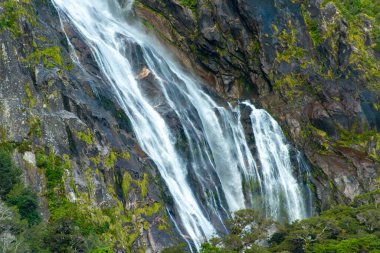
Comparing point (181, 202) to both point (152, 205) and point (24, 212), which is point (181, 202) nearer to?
point (152, 205)

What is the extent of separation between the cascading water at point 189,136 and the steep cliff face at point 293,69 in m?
3.09

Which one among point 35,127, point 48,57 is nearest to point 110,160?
point 35,127

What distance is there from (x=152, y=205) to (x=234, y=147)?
50.1 ft

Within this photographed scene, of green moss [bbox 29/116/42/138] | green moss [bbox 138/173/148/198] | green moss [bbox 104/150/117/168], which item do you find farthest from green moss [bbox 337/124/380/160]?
green moss [bbox 29/116/42/138]

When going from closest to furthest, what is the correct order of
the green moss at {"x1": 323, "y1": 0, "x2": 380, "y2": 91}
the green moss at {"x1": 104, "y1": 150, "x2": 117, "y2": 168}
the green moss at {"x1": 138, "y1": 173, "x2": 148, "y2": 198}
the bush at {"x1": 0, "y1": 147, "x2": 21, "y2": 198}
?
the bush at {"x1": 0, "y1": 147, "x2": 21, "y2": 198}, the green moss at {"x1": 104, "y1": 150, "x2": 117, "y2": 168}, the green moss at {"x1": 138, "y1": 173, "x2": 148, "y2": 198}, the green moss at {"x1": 323, "y1": 0, "x2": 380, "y2": 91}

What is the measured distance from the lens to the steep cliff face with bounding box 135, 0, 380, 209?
221 feet

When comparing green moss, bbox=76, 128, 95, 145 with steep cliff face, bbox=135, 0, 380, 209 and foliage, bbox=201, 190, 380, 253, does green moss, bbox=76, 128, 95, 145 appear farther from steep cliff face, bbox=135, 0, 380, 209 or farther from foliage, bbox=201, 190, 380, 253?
steep cliff face, bbox=135, 0, 380, 209

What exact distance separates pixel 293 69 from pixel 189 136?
17671mm

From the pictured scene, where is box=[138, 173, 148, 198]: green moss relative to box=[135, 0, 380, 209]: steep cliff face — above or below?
below

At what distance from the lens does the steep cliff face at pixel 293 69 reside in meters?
67.4

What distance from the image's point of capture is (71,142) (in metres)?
45.6

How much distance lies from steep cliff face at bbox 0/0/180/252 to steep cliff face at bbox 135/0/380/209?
18.5 metres

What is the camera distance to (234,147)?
6184cm

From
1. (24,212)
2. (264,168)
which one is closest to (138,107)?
(264,168)
